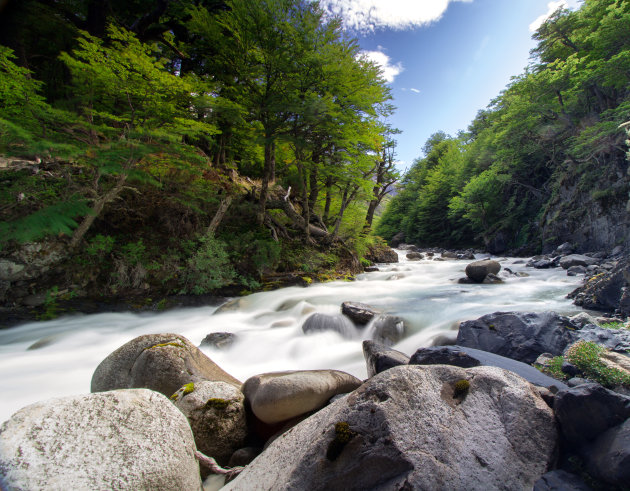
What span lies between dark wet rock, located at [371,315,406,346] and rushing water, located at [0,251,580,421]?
162 millimetres

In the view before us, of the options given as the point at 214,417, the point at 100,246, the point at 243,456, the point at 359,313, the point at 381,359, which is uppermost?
the point at 100,246

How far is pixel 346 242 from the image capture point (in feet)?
41.3

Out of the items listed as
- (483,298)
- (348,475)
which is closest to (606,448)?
(348,475)

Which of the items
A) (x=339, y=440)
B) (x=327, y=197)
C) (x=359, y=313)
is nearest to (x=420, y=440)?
(x=339, y=440)

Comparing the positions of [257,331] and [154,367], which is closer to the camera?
[154,367]

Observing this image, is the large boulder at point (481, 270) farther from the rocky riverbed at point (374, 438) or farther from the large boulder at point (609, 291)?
the rocky riverbed at point (374, 438)

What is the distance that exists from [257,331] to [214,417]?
3.13 m

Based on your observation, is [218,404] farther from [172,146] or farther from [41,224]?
[172,146]

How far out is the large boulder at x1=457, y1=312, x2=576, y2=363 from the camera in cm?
354

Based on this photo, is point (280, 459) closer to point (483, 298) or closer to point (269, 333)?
point (269, 333)

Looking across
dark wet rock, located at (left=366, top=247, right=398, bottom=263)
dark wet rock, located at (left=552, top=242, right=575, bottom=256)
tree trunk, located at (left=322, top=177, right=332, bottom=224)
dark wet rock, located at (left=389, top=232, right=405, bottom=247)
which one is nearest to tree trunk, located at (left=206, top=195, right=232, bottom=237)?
tree trunk, located at (left=322, top=177, right=332, bottom=224)

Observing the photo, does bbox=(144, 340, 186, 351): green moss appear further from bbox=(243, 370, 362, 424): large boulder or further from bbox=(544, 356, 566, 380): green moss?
bbox=(544, 356, 566, 380): green moss

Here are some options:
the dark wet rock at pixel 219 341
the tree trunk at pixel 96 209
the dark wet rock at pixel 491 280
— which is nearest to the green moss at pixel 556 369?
the dark wet rock at pixel 219 341

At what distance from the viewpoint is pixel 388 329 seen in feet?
17.6
